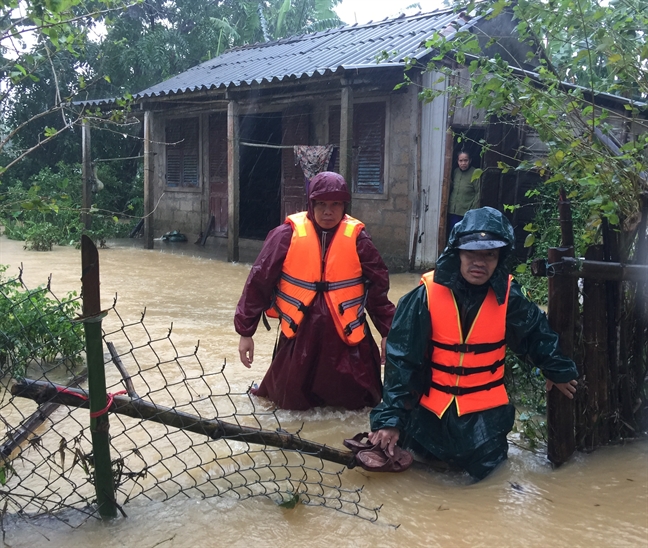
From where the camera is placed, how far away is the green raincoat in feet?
9.84

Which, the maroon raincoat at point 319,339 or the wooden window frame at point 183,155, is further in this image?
the wooden window frame at point 183,155

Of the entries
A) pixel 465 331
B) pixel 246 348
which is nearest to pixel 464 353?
pixel 465 331

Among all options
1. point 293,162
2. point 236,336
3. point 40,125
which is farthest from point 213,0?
point 236,336

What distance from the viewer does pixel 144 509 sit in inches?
109

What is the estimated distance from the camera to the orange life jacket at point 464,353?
3.04m

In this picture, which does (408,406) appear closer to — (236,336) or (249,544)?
(249,544)

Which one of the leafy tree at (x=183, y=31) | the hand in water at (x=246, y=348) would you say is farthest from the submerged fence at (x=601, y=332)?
the leafy tree at (x=183, y=31)

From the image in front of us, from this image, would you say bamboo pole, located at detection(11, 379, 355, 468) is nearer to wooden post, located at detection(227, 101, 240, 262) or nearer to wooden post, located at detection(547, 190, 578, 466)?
wooden post, located at detection(547, 190, 578, 466)

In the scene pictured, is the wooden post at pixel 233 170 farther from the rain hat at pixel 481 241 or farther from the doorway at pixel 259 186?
the rain hat at pixel 481 241

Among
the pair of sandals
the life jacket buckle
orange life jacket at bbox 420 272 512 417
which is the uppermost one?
the life jacket buckle

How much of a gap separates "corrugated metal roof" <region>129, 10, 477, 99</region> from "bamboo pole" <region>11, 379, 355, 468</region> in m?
6.18

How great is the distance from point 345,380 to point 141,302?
4549mm

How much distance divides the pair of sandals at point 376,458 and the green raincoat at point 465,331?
4.5 inches

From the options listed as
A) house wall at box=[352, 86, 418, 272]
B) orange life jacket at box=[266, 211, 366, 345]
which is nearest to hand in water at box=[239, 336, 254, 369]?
orange life jacket at box=[266, 211, 366, 345]
